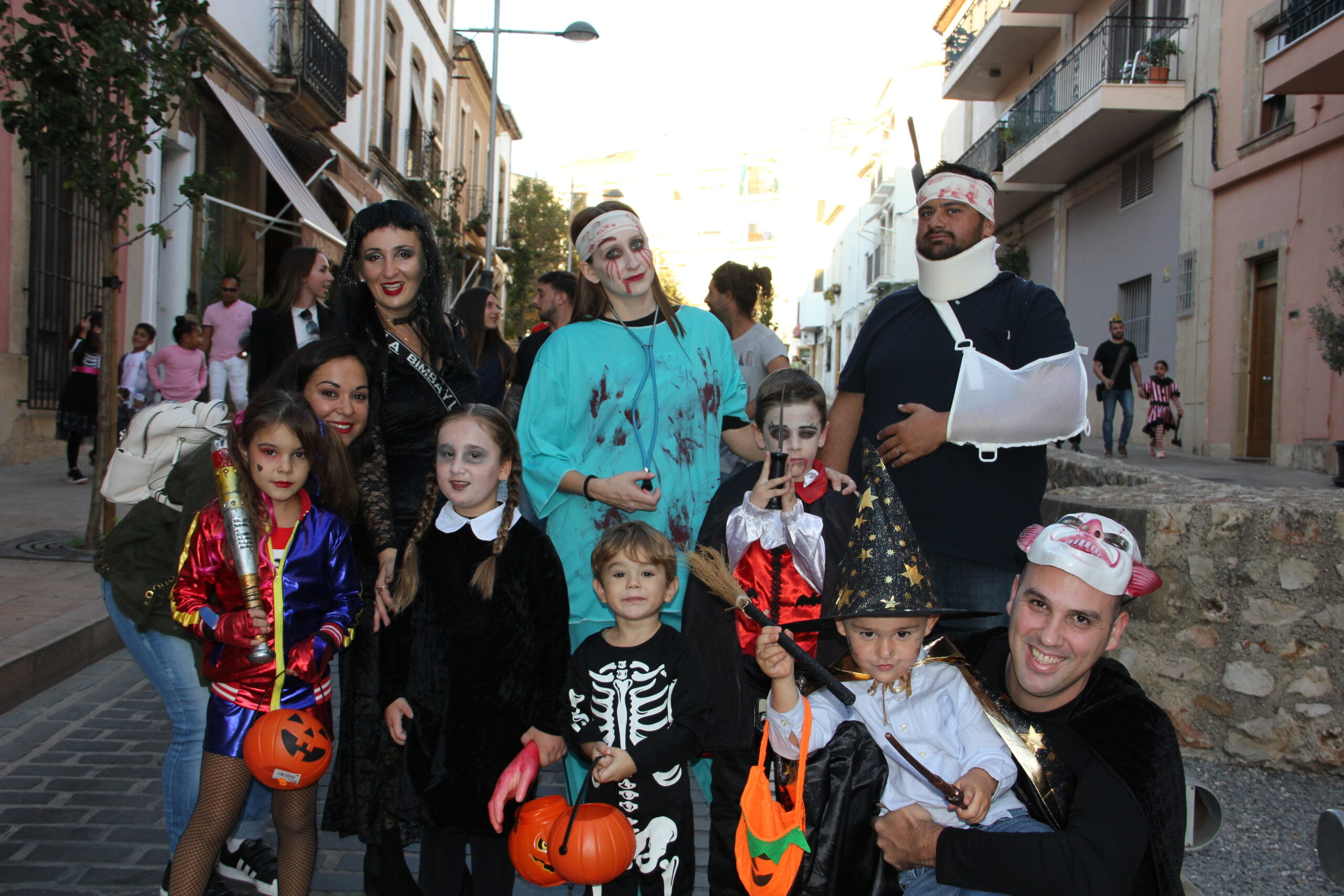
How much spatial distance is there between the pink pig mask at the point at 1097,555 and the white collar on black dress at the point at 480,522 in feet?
4.82

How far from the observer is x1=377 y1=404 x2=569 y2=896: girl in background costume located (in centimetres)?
299

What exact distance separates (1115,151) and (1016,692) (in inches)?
721

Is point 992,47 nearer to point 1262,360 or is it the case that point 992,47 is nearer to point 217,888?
point 1262,360

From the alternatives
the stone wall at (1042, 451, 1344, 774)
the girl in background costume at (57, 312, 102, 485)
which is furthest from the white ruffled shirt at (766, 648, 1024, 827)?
the girl in background costume at (57, 312, 102, 485)

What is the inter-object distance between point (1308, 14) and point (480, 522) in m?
12.6

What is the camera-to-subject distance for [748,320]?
6301 mm

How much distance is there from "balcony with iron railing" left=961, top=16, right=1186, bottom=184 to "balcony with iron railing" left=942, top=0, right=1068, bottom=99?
1873mm

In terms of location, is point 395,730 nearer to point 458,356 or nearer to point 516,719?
point 516,719

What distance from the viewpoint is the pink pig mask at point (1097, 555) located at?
2.33m

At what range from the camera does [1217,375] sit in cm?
1491

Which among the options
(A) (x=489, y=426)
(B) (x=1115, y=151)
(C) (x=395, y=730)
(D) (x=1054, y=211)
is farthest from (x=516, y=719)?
(D) (x=1054, y=211)

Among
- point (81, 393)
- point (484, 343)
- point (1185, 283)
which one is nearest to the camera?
point (484, 343)

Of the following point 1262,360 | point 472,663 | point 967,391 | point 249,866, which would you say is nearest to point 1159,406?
point 1262,360

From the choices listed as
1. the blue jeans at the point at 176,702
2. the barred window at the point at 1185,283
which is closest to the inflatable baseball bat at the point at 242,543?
the blue jeans at the point at 176,702
